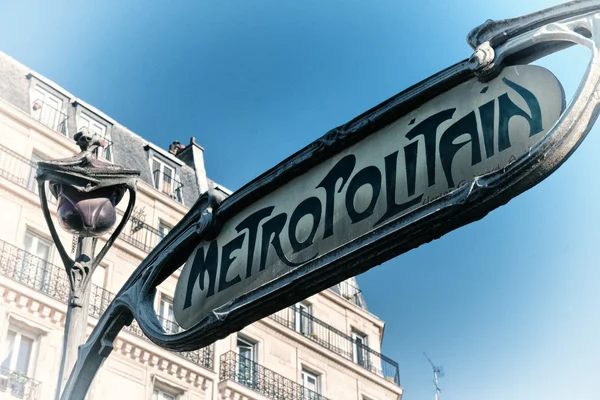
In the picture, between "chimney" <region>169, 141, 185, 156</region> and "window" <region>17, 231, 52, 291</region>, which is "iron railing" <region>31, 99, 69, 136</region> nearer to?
"window" <region>17, 231, 52, 291</region>

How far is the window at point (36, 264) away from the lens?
25.7 m

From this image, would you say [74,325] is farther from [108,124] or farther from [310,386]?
[310,386]

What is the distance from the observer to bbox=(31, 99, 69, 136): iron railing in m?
28.7

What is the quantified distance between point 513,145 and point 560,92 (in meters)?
0.22

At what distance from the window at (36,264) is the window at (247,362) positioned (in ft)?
24.1

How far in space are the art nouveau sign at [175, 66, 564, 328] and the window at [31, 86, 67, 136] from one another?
2506cm

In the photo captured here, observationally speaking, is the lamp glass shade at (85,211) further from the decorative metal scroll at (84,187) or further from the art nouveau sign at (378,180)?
the art nouveau sign at (378,180)

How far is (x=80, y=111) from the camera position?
30188mm

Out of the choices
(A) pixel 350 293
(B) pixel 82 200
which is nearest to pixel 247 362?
(A) pixel 350 293

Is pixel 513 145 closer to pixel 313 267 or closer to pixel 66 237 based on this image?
pixel 313 267

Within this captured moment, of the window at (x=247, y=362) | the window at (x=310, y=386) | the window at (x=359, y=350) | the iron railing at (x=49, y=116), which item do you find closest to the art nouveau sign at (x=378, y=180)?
the iron railing at (x=49, y=116)

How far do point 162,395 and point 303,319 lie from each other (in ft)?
23.4

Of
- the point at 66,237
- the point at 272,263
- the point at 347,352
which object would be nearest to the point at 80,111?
the point at 66,237

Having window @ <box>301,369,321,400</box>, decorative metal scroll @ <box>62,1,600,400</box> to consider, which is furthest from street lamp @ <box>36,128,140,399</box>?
window @ <box>301,369,321,400</box>
